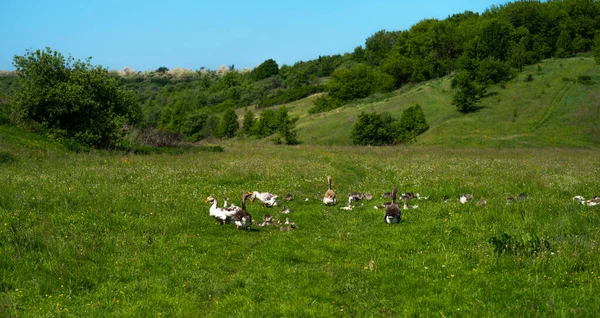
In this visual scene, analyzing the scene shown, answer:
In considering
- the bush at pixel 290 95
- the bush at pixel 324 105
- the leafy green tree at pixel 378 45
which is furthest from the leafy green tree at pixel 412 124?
the leafy green tree at pixel 378 45

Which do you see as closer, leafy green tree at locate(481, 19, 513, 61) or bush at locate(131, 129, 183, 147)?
bush at locate(131, 129, 183, 147)

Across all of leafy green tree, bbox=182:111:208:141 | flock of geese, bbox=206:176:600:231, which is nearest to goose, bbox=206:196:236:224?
flock of geese, bbox=206:176:600:231

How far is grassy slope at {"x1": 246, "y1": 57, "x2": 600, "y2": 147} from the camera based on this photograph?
6267 cm

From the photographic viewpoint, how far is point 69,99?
3275cm

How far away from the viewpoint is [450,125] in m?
73.3

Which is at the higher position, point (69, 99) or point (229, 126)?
point (69, 99)

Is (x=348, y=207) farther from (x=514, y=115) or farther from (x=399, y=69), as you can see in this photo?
(x=399, y=69)

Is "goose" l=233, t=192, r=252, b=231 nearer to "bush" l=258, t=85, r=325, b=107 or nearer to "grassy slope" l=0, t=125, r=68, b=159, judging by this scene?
"grassy slope" l=0, t=125, r=68, b=159

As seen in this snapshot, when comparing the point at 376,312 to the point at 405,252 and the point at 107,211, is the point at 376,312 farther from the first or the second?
the point at 107,211

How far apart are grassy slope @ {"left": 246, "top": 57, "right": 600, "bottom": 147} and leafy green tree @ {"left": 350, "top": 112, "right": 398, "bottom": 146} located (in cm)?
307

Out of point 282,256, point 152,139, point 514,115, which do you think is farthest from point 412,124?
point 282,256

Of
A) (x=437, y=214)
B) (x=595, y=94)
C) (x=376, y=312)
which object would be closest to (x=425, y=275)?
(x=376, y=312)

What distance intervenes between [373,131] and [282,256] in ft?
219

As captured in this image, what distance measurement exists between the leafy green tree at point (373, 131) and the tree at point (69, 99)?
47399 millimetres
